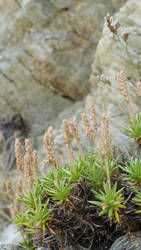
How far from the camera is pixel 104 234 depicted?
110 inches

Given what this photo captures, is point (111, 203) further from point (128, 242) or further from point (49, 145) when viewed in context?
point (49, 145)

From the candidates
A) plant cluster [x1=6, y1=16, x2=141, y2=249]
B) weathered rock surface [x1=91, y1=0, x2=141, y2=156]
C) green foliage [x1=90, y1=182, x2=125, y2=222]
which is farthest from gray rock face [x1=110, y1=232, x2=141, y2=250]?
weathered rock surface [x1=91, y1=0, x2=141, y2=156]

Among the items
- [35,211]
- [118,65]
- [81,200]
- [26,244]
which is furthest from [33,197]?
[118,65]

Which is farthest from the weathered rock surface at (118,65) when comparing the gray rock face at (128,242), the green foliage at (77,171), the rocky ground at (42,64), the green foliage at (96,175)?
the gray rock face at (128,242)

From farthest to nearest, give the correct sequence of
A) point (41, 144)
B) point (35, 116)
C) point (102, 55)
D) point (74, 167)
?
point (35, 116), point (41, 144), point (102, 55), point (74, 167)

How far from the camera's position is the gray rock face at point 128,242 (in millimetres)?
2483

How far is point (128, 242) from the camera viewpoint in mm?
2549

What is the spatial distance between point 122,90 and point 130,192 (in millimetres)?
1084

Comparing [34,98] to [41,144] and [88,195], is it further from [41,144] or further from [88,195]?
[88,195]

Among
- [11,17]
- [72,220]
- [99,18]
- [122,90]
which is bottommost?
[72,220]

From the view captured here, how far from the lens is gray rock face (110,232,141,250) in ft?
8.15

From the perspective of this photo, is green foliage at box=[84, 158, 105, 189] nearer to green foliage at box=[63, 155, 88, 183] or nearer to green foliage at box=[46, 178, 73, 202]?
green foliage at box=[63, 155, 88, 183]

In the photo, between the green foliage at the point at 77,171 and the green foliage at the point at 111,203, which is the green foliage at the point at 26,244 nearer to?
the green foliage at the point at 77,171

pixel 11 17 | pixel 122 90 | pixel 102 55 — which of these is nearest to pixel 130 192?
pixel 122 90
